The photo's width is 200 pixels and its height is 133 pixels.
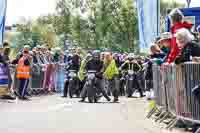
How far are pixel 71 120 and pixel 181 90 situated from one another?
3.95 meters

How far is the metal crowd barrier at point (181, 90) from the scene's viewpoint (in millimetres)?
11555

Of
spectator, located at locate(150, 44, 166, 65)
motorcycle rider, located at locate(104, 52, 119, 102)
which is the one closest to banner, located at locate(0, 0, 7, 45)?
motorcycle rider, located at locate(104, 52, 119, 102)

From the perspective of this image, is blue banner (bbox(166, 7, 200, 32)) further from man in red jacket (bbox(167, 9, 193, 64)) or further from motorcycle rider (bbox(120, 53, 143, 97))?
motorcycle rider (bbox(120, 53, 143, 97))

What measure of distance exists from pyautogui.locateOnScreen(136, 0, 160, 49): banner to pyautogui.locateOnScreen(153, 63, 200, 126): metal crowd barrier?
663 centimetres

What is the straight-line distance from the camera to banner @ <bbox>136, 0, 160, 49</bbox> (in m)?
21.3

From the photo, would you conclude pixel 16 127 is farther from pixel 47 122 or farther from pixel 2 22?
pixel 2 22

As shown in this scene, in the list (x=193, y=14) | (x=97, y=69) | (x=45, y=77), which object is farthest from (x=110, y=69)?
(x=193, y=14)

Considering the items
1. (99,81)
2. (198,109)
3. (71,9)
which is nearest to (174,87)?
(198,109)

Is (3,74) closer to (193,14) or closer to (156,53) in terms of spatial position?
(193,14)

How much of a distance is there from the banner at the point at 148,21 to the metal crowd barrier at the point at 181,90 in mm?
6629

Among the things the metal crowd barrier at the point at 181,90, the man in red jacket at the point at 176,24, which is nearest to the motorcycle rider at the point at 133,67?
the metal crowd barrier at the point at 181,90

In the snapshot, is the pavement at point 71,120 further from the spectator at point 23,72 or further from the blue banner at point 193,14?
the spectator at point 23,72

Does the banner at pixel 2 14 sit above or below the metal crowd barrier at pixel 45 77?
above

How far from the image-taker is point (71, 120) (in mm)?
15539
